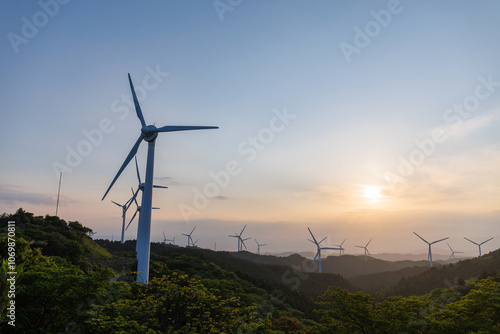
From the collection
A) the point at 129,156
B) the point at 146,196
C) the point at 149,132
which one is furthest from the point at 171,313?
the point at 129,156

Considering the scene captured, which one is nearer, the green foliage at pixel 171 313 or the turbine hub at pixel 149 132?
the green foliage at pixel 171 313

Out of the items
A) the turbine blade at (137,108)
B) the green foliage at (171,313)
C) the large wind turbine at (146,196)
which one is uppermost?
the turbine blade at (137,108)

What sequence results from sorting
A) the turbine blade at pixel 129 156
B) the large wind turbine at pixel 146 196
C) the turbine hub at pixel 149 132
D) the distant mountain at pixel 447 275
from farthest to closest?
the distant mountain at pixel 447 275 < the turbine hub at pixel 149 132 < the turbine blade at pixel 129 156 < the large wind turbine at pixel 146 196

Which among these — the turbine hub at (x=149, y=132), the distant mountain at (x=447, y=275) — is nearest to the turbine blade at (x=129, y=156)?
the turbine hub at (x=149, y=132)

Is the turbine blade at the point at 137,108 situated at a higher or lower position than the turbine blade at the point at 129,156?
higher

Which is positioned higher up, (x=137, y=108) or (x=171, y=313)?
(x=137, y=108)

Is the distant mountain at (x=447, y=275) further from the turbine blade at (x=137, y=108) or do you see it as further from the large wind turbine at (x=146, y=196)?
the turbine blade at (x=137, y=108)

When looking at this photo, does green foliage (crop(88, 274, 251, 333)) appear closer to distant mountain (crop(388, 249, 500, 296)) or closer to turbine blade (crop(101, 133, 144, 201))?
turbine blade (crop(101, 133, 144, 201))

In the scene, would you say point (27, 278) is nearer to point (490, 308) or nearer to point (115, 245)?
point (490, 308)

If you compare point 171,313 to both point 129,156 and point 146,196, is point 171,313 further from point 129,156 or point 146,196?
point 129,156
